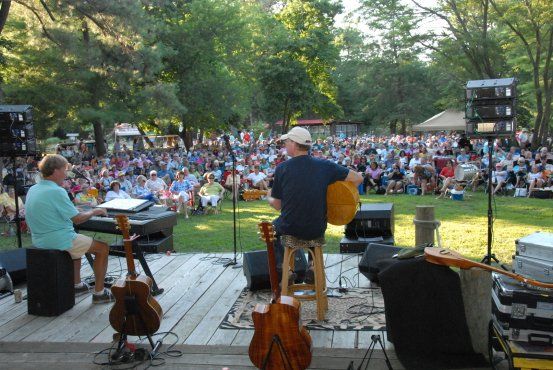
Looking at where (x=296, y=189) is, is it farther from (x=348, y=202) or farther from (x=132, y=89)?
(x=132, y=89)

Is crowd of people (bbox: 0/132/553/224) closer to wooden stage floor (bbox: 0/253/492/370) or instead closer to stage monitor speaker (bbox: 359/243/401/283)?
wooden stage floor (bbox: 0/253/492/370)

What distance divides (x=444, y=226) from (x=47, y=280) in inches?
272

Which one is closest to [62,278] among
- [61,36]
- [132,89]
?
[61,36]

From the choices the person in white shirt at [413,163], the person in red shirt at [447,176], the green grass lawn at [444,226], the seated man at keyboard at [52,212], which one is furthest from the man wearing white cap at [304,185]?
the person in white shirt at [413,163]

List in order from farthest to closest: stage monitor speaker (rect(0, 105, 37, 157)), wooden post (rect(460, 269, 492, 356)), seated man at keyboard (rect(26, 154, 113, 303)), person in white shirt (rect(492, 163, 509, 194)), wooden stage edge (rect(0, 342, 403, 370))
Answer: person in white shirt (rect(492, 163, 509, 194)) → stage monitor speaker (rect(0, 105, 37, 157)) → seated man at keyboard (rect(26, 154, 113, 303)) → wooden stage edge (rect(0, 342, 403, 370)) → wooden post (rect(460, 269, 492, 356))

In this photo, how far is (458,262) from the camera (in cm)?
337

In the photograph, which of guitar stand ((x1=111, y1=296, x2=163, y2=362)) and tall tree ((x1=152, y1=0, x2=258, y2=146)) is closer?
guitar stand ((x1=111, y1=296, x2=163, y2=362))

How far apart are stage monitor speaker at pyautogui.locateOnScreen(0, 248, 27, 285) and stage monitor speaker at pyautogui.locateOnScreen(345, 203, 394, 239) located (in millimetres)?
3783

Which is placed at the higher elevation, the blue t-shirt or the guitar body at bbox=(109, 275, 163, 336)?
the blue t-shirt

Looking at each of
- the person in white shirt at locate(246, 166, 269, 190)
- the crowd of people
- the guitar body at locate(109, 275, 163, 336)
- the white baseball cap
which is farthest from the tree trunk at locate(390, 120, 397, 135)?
the guitar body at locate(109, 275, 163, 336)

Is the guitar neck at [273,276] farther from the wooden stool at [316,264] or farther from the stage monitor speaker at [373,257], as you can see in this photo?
the stage monitor speaker at [373,257]

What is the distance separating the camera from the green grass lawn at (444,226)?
26.9 feet

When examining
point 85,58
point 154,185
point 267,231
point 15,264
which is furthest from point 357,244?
point 85,58

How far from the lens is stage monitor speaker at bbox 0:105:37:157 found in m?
7.05
